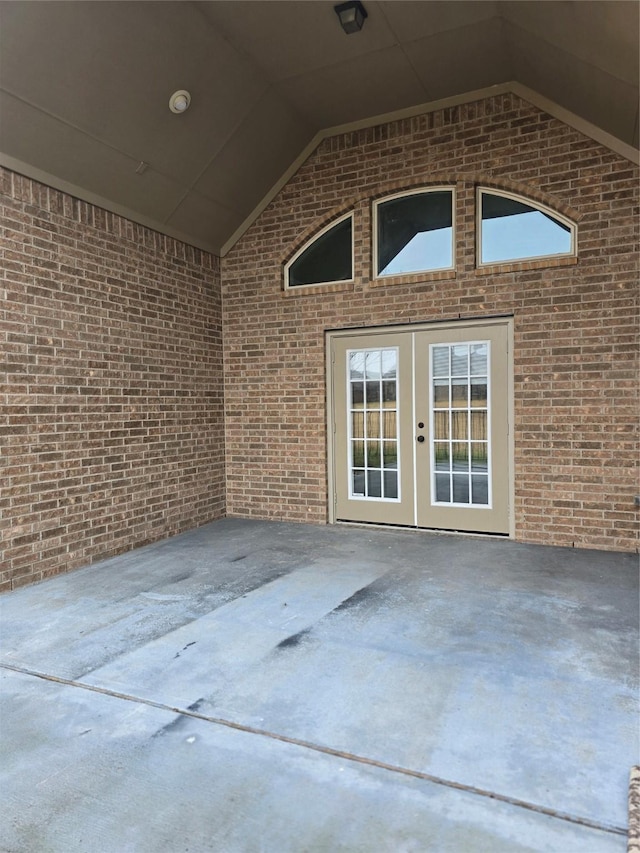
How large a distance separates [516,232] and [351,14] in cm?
231

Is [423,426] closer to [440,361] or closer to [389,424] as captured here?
[389,424]

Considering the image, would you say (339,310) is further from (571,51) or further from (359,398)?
(571,51)

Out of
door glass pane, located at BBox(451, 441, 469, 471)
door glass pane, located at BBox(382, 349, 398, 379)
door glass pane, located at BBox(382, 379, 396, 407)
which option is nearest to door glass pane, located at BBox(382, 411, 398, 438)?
door glass pane, located at BBox(382, 379, 396, 407)

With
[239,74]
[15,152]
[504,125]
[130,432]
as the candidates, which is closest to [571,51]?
[504,125]

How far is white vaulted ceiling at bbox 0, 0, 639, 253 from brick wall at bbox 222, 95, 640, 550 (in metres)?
0.36

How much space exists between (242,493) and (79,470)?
2.22m

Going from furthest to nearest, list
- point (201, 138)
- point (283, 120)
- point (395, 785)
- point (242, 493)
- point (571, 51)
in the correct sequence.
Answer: point (242, 493), point (283, 120), point (201, 138), point (571, 51), point (395, 785)

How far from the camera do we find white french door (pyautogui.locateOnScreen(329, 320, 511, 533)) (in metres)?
5.40

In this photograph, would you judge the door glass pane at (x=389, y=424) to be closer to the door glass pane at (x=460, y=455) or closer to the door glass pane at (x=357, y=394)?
the door glass pane at (x=357, y=394)

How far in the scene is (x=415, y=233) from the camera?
18.7ft

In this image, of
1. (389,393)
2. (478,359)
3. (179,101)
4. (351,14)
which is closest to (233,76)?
(179,101)

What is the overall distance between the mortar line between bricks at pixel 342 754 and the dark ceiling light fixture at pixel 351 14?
4.70 meters

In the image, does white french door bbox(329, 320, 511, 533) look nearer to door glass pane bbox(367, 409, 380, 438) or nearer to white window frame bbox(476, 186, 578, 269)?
door glass pane bbox(367, 409, 380, 438)

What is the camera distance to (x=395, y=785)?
6.31 ft
